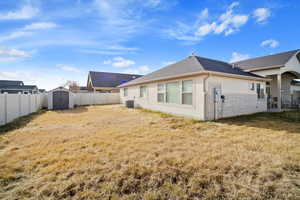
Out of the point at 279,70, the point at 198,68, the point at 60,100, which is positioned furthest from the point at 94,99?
the point at 279,70

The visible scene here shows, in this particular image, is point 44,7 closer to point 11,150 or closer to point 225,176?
point 11,150

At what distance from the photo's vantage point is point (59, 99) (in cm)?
1332

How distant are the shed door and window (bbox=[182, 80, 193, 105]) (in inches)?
479

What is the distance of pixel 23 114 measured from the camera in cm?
830

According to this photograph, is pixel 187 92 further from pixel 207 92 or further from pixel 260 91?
pixel 260 91

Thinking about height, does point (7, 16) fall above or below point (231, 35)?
below

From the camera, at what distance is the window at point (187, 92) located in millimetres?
7379

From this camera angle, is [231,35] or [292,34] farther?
[292,34]

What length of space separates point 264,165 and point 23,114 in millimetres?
11721

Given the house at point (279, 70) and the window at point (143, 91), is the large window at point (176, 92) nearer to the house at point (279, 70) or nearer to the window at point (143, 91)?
the window at point (143, 91)

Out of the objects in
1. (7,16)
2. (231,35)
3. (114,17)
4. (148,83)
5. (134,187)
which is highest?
(231,35)

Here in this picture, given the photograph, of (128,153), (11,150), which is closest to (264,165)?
(128,153)

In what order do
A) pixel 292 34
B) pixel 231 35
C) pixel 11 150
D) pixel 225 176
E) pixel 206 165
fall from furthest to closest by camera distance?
1. pixel 292 34
2. pixel 231 35
3. pixel 11 150
4. pixel 206 165
5. pixel 225 176

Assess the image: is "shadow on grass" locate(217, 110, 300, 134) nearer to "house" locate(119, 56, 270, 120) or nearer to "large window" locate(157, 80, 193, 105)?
"house" locate(119, 56, 270, 120)
